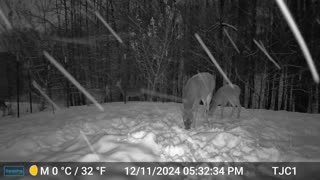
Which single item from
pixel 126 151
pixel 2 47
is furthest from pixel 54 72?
pixel 126 151

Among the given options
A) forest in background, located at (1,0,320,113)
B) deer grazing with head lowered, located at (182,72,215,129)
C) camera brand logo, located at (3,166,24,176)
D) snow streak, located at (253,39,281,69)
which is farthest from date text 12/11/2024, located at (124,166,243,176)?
snow streak, located at (253,39,281,69)

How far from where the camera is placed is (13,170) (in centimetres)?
281

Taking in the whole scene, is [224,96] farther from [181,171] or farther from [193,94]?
[181,171]

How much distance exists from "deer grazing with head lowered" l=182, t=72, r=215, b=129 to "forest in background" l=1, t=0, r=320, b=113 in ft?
16.1

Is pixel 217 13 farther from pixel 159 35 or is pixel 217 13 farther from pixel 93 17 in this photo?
pixel 93 17

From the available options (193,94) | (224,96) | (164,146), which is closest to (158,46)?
Answer: (224,96)

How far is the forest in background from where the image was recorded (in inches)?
399

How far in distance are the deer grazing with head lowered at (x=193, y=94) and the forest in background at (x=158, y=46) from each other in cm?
492

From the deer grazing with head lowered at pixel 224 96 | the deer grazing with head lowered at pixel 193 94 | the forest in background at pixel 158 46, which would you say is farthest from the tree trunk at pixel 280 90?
the deer grazing with head lowered at pixel 193 94

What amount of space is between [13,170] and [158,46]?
11754mm

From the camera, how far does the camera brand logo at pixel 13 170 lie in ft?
8.98

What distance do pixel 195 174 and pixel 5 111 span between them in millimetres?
13332

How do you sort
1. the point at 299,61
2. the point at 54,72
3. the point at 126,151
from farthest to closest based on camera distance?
1. the point at 54,72
2. the point at 299,61
3. the point at 126,151

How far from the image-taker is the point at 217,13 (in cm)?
1191
